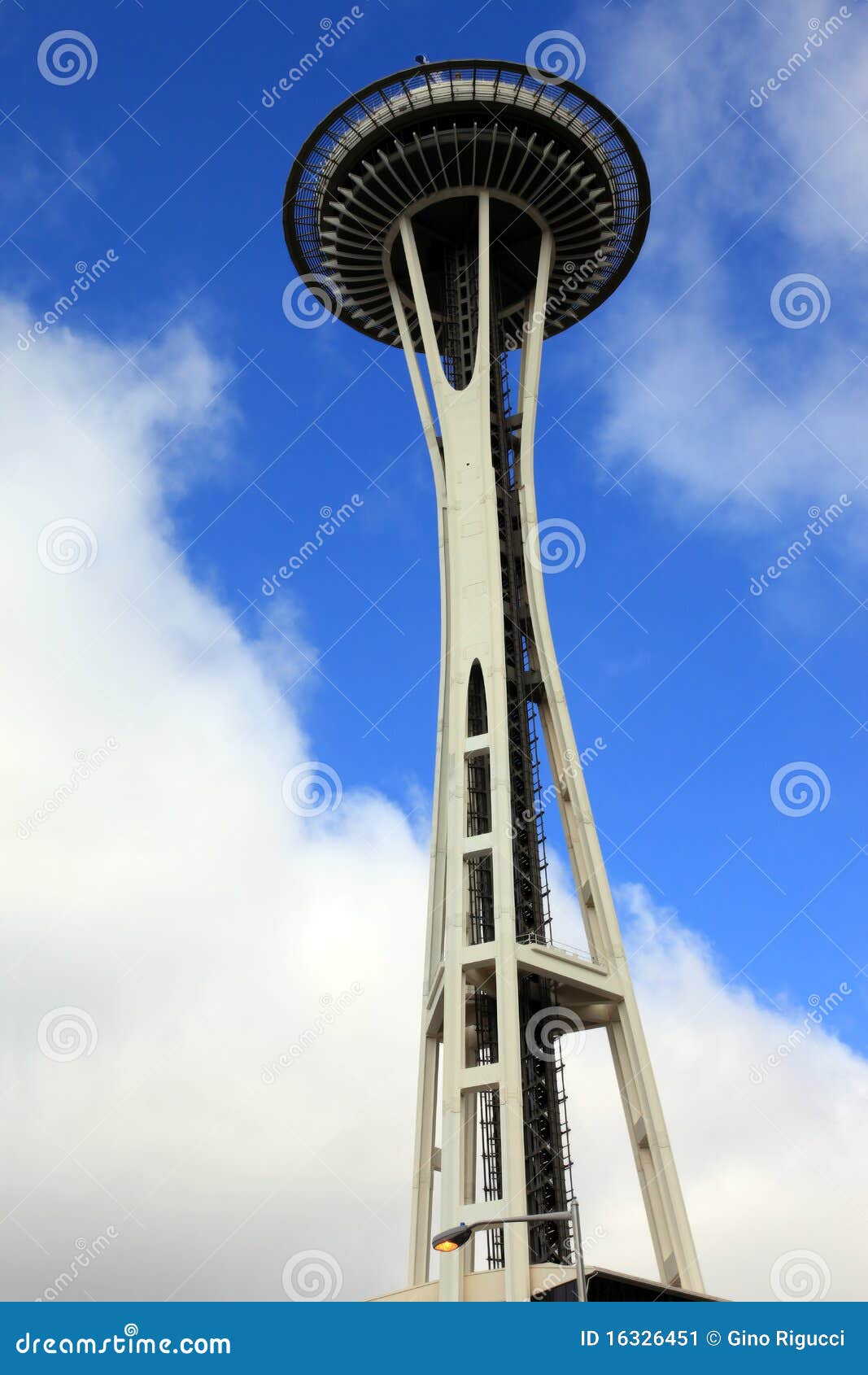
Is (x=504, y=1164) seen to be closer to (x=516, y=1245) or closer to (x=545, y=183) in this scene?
(x=516, y=1245)

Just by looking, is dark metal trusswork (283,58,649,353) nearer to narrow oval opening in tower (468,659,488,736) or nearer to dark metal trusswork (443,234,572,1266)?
dark metal trusswork (443,234,572,1266)

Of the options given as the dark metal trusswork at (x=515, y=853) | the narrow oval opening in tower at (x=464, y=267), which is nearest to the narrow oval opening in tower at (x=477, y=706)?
the dark metal trusswork at (x=515, y=853)

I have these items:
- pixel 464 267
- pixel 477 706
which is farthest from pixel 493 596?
pixel 464 267

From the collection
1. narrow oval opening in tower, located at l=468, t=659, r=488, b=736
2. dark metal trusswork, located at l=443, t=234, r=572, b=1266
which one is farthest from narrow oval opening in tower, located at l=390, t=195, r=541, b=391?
narrow oval opening in tower, located at l=468, t=659, r=488, b=736

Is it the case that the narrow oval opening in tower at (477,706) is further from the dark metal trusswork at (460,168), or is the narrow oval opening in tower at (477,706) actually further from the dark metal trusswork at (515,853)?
the dark metal trusswork at (460,168)

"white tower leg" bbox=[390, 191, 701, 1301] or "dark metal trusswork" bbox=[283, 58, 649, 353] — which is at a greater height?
"dark metal trusswork" bbox=[283, 58, 649, 353]

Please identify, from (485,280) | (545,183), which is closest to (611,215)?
(545,183)

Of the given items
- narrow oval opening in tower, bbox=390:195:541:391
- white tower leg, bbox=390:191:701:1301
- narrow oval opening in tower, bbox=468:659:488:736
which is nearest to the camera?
white tower leg, bbox=390:191:701:1301
